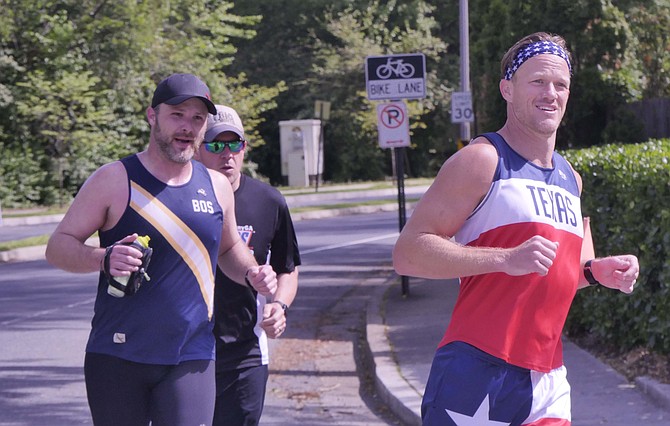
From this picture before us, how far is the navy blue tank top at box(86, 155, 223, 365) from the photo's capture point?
4094mm

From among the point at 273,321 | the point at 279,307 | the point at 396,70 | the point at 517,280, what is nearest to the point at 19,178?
the point at 396,70

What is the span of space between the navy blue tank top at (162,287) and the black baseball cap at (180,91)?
0.25m

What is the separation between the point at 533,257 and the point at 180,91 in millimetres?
1545

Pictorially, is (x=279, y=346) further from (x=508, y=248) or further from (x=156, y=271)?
(x=508, y=248)

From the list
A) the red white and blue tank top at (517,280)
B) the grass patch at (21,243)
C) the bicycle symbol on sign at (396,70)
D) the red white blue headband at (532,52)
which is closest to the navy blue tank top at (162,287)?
the red white and blue tank top at (517,280)

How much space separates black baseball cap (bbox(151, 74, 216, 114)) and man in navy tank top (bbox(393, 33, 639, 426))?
1.02m

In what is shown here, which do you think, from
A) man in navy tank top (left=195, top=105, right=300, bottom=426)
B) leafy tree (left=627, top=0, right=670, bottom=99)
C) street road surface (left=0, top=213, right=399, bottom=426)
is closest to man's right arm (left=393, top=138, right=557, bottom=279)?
man in navy tank top (left=195, top=105, right=300, bottom=426)

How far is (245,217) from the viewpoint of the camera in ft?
17.2

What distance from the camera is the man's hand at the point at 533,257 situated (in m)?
3.39

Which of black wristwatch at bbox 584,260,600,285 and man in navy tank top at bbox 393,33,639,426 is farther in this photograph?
black wristwatch at bbox 584,260,600,285

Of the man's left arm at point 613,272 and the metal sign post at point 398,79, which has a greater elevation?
the metal sign post at point 398,79

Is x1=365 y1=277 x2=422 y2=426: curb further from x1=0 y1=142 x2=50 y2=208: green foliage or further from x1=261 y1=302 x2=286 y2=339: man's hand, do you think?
x1=0 y1=142 x2=50 y2=208: green foliage

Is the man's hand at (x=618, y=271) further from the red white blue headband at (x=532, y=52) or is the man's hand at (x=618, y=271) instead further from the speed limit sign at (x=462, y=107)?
the speed limit sign at (x=462, y=107)

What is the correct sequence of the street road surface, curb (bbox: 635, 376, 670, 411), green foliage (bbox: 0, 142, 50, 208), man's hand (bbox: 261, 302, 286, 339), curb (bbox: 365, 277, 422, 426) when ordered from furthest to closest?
green foliage (bbox: 0, 142, 50, 208) → the street road surface → curb (bbox: 365, 277, 422, 426) → curb (bbox: 635, 376, 670, 411) → man's hand (bbox: 261, 302, 286, 339)
